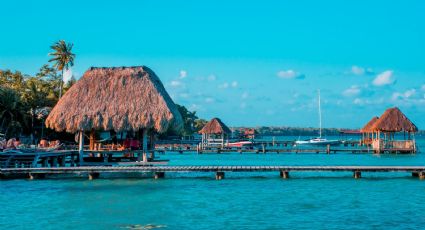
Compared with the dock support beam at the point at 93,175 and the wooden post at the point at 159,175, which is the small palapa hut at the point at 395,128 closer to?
the wooden post at the point at 159,175

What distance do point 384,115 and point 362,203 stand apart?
34381 millimetres

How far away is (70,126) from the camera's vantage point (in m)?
28.7

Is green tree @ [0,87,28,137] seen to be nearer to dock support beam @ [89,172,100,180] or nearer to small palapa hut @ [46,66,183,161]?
small palapa hut @ [46,66,183,161]

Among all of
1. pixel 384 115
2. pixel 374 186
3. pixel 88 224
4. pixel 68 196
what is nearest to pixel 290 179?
pixel 374 186

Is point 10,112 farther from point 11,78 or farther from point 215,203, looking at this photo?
point 215,203

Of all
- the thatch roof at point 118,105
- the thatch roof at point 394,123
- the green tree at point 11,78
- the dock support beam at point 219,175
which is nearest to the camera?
the dock support beam at point 219,175

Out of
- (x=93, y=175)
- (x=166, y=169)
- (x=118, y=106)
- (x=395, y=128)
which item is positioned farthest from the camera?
(x=395, y=128)

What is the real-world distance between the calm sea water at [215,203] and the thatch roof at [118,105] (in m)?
3.03

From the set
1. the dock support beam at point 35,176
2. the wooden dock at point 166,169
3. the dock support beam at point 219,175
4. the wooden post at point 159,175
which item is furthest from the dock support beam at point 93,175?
the dock support beam at point 219,175

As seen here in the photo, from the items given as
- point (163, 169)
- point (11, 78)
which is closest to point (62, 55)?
point (11, 78)

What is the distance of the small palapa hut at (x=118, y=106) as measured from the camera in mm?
28266

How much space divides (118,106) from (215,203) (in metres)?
10.7

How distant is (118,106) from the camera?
2880 centimetres

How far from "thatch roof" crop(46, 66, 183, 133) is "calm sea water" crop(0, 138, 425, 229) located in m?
3.03
